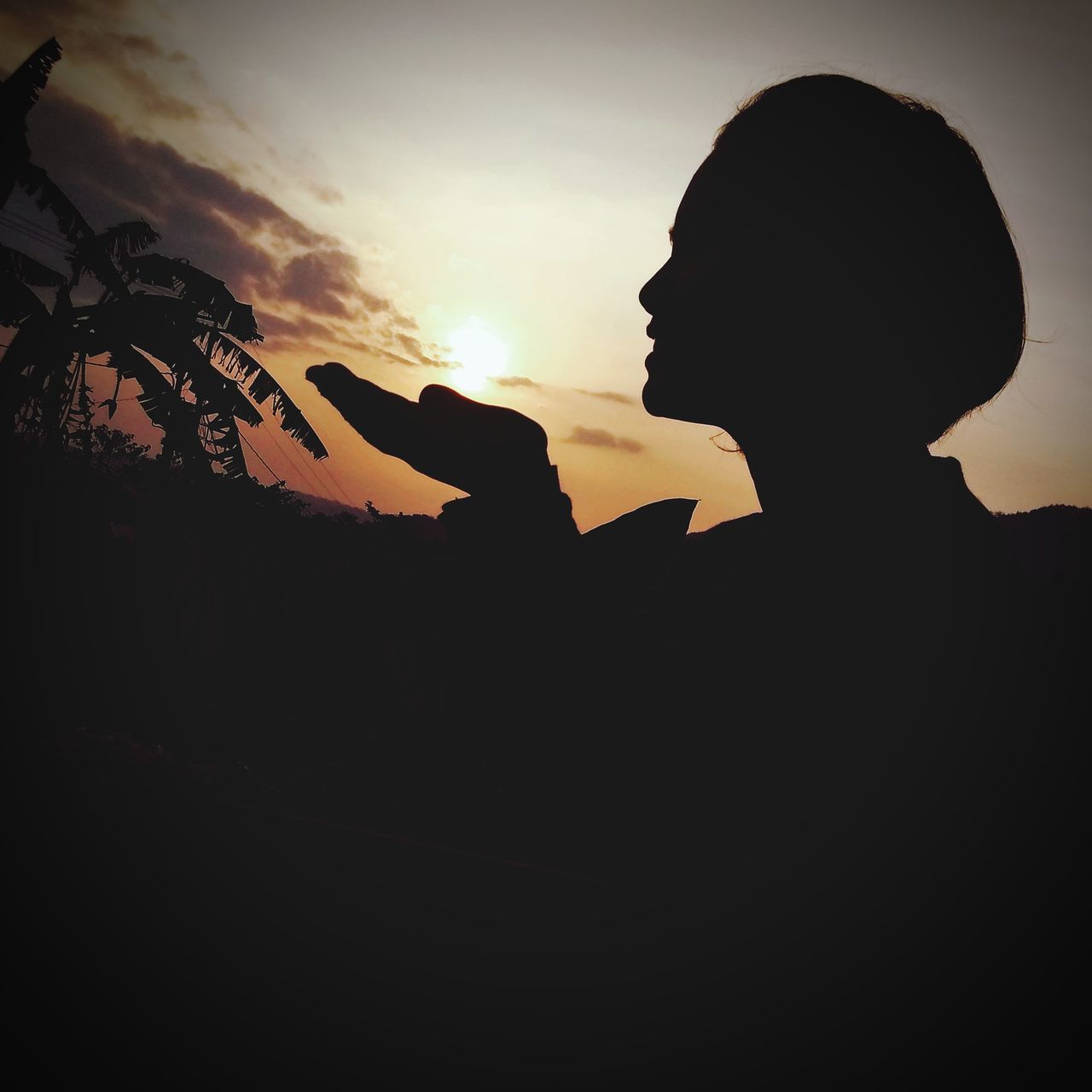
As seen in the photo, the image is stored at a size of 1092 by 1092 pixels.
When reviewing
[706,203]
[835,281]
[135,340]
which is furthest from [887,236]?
[135,340]

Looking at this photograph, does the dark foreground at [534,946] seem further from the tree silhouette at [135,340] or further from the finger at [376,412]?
the tree silhouette at [135,340]

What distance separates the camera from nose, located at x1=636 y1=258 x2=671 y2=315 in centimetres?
76

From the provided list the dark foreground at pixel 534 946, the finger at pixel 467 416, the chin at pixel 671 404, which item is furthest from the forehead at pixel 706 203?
the dark foreground at pixel 534 946

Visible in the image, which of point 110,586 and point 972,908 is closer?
point 972,908

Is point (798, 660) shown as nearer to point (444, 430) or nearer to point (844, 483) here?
point (844, 483)

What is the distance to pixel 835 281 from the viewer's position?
700 millimetres

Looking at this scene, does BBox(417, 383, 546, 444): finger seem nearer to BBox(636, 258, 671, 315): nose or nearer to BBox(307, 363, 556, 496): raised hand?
BBox(307, 363, 556, 496): raised hand

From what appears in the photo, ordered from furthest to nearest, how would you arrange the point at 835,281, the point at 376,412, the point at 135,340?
1. the point at 135,340
2. the point at 835,281
3. the point at 376,412

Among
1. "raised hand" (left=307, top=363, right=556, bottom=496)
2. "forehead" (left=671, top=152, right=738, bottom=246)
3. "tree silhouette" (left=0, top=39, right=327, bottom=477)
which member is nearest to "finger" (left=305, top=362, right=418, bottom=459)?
"raised hand" (left=307, top=363, right=556, bottom=496)

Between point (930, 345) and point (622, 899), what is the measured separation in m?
0.67

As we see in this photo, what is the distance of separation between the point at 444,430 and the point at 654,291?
39 centimetres

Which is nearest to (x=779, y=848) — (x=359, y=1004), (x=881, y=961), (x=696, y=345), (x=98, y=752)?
(x=881, y=961)

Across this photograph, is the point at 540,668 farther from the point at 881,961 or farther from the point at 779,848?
the point at 881,961

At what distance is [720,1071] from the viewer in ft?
1.61
